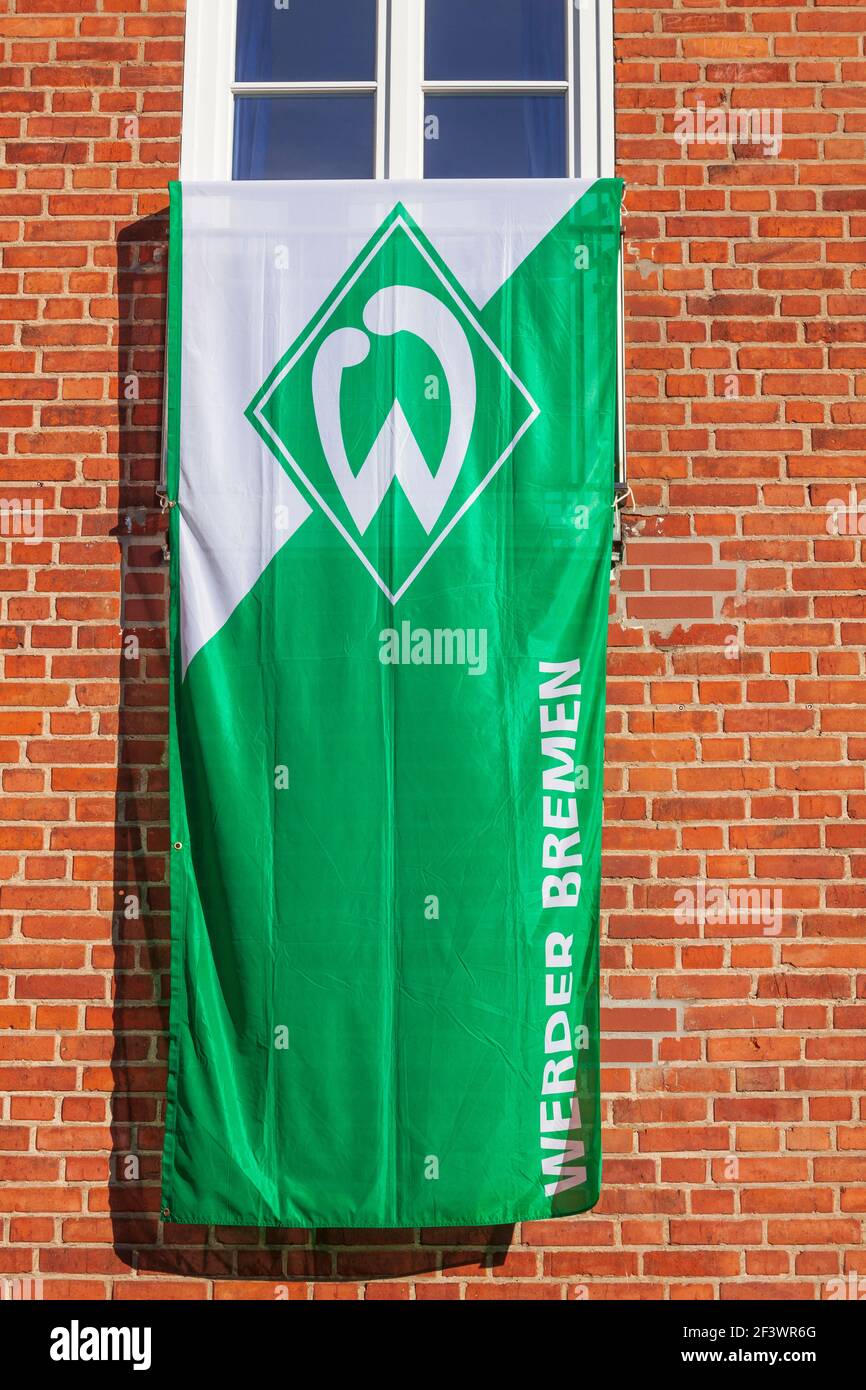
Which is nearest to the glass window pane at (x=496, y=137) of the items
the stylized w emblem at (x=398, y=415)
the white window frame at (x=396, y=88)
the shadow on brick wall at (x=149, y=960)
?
the white window frame at (x=396, y=88)

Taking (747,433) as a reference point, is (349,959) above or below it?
below

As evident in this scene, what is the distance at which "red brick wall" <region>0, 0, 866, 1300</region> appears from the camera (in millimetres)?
3365

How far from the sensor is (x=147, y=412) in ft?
12.0

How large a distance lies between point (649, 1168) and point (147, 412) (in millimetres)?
2462

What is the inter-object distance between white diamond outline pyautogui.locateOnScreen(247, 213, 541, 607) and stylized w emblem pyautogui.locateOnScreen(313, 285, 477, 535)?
4 centimetres

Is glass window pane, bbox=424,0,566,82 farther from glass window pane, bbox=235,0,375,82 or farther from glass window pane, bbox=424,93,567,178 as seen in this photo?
glass window pane, bbox=235,0,375,82

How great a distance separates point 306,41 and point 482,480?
1.57m

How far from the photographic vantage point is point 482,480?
3451 millimetres

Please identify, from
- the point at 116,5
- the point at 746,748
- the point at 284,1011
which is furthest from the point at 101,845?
the point at 116,5

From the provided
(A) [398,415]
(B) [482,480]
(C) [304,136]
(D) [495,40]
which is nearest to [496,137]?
(D) [495,40]

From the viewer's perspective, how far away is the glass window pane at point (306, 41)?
3912 millimetres

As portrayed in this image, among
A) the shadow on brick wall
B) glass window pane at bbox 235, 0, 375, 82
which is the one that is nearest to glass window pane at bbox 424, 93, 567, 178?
glass window pane at bbox 235, 0, 375, 82

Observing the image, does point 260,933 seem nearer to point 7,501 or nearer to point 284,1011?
point 284,1011

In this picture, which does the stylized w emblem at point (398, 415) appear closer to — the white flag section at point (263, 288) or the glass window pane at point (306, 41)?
the white flag section at point (263, 288)
